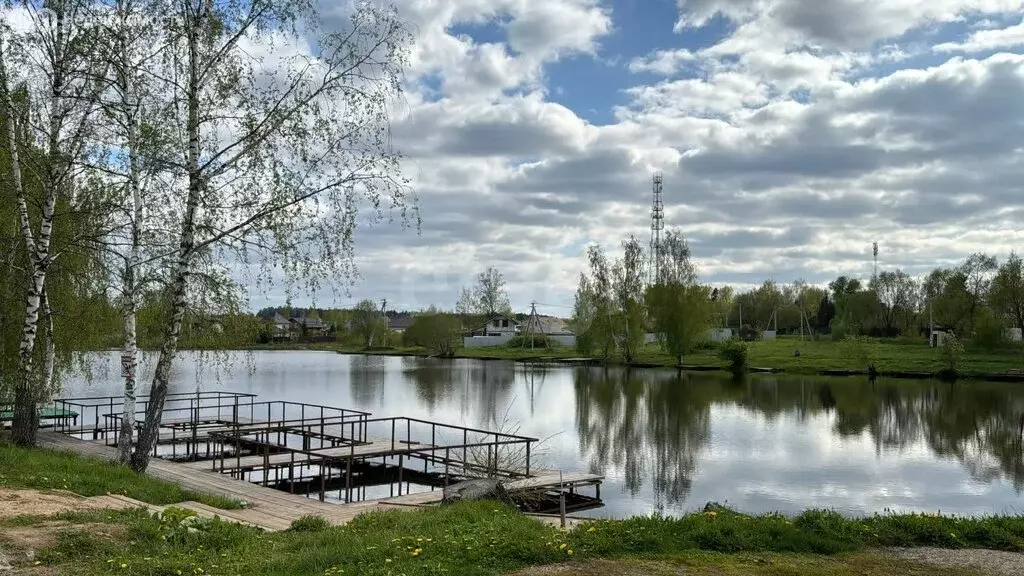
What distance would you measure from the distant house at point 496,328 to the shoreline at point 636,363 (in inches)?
438

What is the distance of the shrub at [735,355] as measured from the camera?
2596 inches

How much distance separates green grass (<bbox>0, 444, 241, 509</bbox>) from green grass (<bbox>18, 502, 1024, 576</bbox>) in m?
2.65

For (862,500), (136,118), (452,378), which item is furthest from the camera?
(452,378)

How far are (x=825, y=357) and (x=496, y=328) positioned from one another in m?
54.5

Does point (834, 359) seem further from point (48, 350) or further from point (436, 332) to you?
point (48, 350)

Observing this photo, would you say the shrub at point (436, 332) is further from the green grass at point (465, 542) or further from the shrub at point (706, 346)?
the green grass at point (465, 542)

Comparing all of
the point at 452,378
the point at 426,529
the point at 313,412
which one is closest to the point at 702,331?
the point at 452,378

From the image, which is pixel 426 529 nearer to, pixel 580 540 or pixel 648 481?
pixel 580 540

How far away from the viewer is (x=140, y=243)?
48.3ft

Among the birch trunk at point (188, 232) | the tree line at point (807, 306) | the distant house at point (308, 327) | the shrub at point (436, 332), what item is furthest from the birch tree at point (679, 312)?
the distant house at point (308, 327)

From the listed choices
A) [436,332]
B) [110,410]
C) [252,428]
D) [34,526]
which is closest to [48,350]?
[252,428]

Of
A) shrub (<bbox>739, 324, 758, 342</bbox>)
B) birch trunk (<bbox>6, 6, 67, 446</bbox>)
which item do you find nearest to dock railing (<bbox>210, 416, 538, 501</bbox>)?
birch trunk (<bbox>6, 6, 67, 446</bbox>)

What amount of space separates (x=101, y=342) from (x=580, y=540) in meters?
15.7

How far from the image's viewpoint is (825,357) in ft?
231
